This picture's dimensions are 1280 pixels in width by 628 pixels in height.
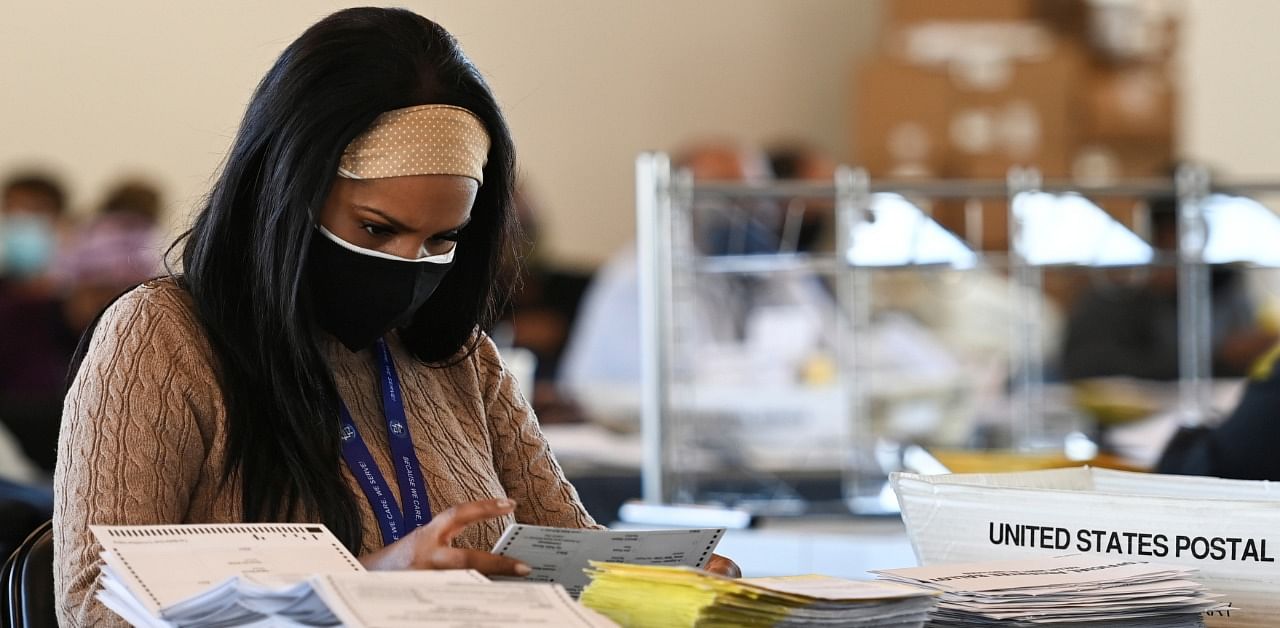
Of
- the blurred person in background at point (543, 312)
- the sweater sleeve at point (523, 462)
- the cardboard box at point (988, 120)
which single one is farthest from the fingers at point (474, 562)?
the cardboard box at point (988, 120)

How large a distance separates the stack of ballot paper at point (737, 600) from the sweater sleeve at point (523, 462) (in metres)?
0.57

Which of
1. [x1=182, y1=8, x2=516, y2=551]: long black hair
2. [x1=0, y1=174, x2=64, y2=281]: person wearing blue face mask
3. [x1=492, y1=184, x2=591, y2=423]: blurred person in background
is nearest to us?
[x1=182, y1=8, x2=516, y2=551]: long black hair

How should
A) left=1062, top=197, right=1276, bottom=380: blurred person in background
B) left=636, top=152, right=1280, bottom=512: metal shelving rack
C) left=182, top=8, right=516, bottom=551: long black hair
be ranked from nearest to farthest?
left=182, top=8, right=516, bottom=551: long black hair < left=636, top=152, right=1280, bottom=512: metal shelving rack < left=1062, top=197, right=1276, bottom=380: blurred person in background

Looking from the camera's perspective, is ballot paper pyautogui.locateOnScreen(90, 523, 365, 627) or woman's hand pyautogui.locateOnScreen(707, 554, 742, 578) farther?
woman's hand pyautogui.locateOnScreen(707, 554, 742, 578)

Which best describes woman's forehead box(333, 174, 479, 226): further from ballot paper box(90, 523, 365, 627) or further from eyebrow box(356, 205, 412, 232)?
ballot paper box(90, 523, 365, 627)

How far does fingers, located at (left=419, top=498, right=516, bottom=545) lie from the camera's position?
43.5 inches

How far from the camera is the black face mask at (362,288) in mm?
1409

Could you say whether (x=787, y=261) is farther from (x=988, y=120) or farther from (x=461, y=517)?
(x=988, y=120)

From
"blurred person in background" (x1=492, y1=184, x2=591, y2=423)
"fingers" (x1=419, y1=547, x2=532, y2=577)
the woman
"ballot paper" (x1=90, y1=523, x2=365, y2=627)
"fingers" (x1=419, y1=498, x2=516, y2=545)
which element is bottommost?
"ballot paper" (x1=90, y1=523, x2=365, y2=627)

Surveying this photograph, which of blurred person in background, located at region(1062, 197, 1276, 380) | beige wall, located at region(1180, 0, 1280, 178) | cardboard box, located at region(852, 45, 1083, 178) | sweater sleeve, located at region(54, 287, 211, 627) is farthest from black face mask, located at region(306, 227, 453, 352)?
beige wall, located at region(1180, 0, 1280, 178)

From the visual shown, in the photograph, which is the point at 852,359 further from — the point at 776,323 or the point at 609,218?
the point at 609,218

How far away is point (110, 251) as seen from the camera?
5727mm

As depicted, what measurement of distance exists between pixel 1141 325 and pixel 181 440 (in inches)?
177

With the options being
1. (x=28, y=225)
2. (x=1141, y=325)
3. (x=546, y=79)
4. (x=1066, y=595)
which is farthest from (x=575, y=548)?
(x=546, y=79)
